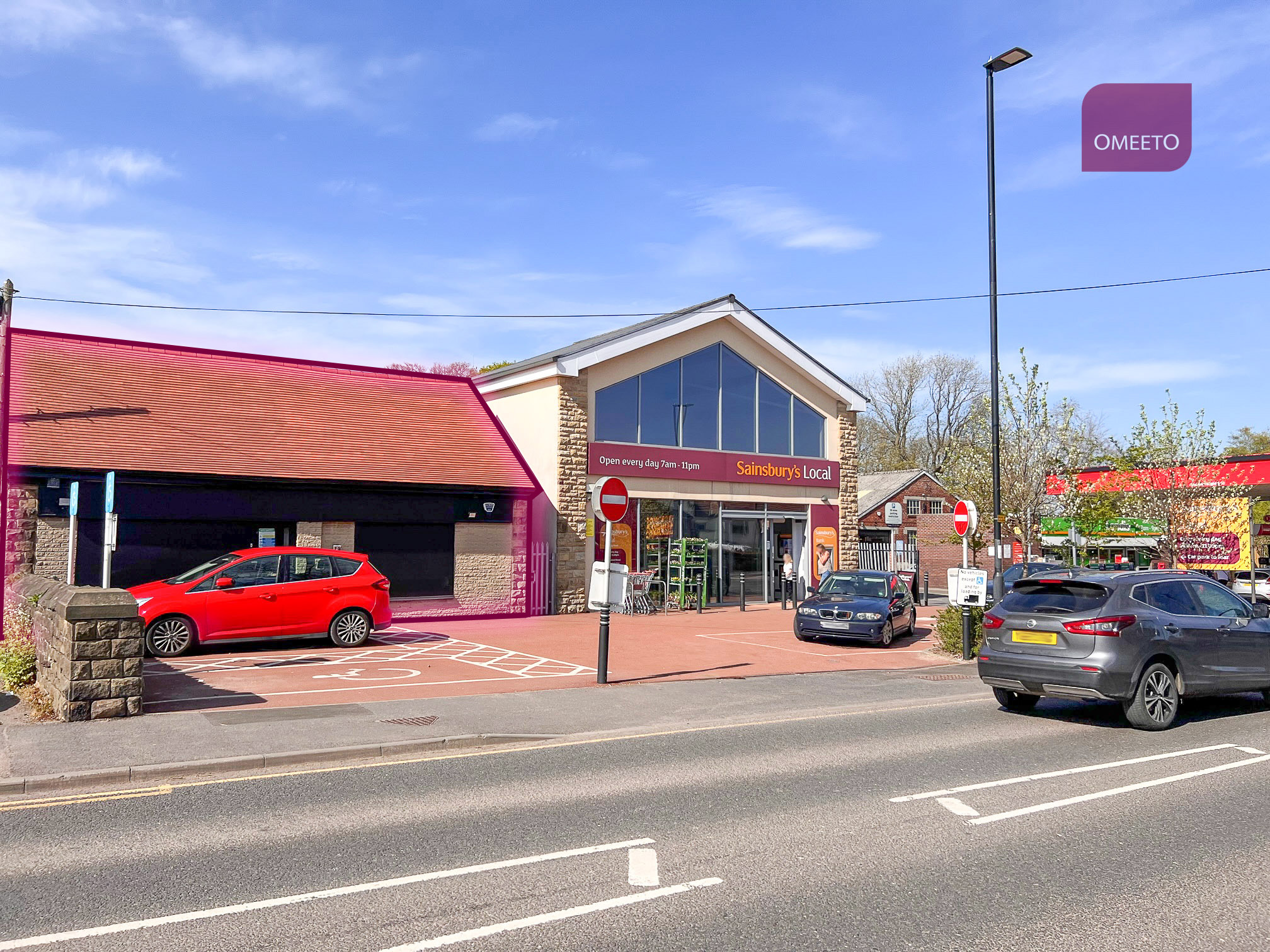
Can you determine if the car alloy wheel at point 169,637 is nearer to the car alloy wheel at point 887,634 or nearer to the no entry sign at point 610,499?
the no entry sign at point 610,499

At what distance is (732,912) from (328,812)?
323cm

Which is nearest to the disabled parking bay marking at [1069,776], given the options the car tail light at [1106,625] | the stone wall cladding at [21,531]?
the car tail light at [1106,625]

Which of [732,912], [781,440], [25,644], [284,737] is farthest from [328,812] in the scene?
[781,440]

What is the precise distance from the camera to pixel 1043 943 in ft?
15.2

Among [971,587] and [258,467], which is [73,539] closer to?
[258,467]

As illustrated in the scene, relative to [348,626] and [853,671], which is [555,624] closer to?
[348,626]

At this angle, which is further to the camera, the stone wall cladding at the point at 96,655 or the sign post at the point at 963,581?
the sign post at the point at 963,581

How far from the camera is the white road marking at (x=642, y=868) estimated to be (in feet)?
17.8

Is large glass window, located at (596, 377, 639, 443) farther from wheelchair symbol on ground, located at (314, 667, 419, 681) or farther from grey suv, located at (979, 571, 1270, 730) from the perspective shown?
grey suv, located at (979, 571, 1270, 730)

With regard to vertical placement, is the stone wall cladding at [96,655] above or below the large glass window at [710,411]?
below

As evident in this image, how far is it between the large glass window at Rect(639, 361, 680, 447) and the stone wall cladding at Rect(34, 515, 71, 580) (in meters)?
13.2

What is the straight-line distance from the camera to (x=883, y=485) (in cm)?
5216

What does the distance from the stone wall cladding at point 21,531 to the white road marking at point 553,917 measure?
1555 centimetres

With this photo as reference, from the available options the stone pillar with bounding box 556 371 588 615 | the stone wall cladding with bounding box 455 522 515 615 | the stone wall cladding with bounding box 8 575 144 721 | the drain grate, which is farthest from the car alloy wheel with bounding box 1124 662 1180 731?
the stone pillar with bounding box 556 371 588 615
